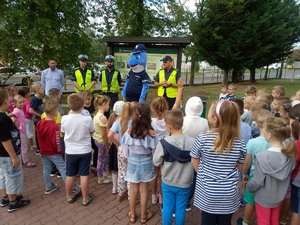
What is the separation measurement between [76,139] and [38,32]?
777 centimetres

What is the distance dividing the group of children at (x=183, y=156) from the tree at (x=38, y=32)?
6.28 m

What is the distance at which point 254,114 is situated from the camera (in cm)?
393

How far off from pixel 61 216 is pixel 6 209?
2.73 feet

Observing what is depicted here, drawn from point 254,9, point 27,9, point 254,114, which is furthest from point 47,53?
point 254,9

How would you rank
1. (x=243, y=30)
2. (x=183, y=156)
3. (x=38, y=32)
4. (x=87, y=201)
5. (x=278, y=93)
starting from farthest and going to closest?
1. (x=243, y=30)
2. (x=38, y=32)
3. (x=278, y=93)
4. (x=87, y=201)
5. (x=183, y=156)

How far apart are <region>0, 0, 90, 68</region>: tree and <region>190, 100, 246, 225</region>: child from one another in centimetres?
902

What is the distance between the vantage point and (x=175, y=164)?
2922 mm

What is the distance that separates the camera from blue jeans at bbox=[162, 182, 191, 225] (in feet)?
9.82

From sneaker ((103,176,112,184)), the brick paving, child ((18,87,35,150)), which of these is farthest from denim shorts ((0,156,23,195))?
child ((18,87,35,150))

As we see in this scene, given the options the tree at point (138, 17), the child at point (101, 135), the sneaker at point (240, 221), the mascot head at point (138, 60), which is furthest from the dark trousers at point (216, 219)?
the tree at point (138, 17)

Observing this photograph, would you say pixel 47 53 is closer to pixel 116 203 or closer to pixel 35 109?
pixel 35 109

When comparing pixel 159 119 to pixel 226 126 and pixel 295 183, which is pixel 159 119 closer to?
pixel 226 126

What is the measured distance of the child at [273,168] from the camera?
102 inches

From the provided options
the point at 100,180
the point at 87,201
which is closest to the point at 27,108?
the point at 100,180
